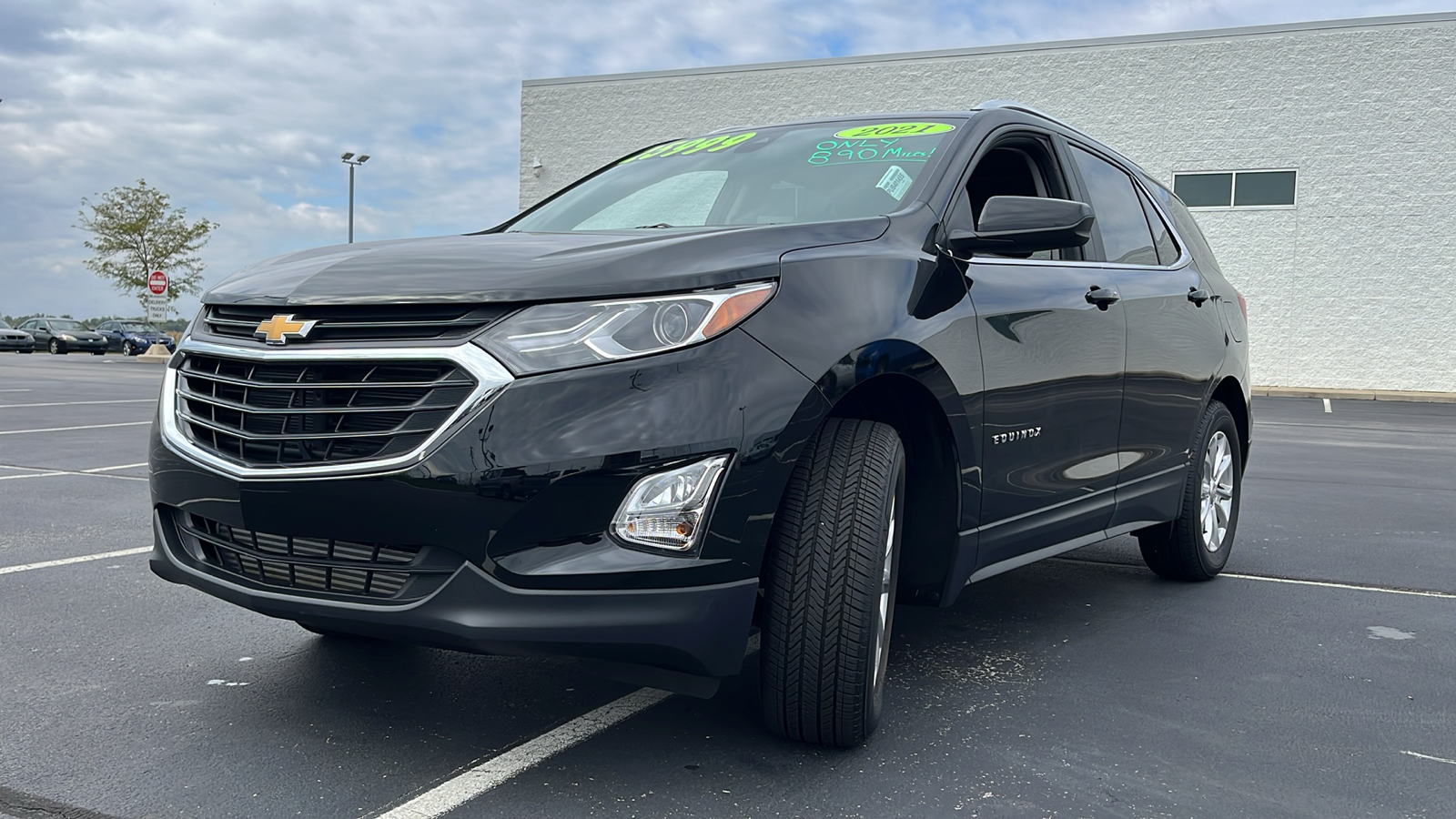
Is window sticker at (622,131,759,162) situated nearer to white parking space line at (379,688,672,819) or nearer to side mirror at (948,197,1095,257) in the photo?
side mirror at (948,197,1095,257)

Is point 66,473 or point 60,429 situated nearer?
point 66,473

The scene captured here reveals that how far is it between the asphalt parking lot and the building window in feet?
70.1

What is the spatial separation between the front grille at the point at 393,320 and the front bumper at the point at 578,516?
0.20 metres

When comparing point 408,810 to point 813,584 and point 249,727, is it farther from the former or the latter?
point 813,584

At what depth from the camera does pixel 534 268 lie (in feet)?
8.91

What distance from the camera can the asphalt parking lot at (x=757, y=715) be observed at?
274 centimetres

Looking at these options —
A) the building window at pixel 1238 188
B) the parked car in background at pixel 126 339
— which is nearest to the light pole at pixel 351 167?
the parked car in background at pixel 126 339

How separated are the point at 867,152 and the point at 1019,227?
2.38 ft

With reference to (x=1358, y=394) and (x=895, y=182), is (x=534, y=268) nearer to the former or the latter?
(x=895, y=182)

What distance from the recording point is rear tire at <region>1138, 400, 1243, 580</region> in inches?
201

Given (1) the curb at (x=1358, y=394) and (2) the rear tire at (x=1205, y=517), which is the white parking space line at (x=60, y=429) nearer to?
(2) the rear tire at (x=1205, y=517)

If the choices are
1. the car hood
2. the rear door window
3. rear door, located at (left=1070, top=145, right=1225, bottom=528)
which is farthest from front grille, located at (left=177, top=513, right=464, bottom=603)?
the rear door window

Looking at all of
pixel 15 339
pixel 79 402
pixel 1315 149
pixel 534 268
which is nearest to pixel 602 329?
pixel 534 268

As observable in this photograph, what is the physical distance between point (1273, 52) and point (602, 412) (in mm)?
25546
